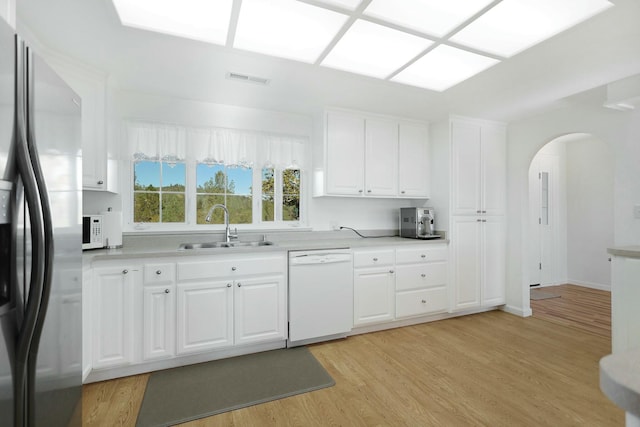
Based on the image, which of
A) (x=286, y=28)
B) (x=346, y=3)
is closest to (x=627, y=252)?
(x=346, y=3)

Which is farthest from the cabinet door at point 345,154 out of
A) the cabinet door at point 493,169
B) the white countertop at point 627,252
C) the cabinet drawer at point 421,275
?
the white countertop at point 627,252

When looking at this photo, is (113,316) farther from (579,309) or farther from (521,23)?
(579,309)

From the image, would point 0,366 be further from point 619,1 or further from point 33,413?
point 619,1

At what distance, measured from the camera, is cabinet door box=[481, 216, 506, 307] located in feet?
12.1

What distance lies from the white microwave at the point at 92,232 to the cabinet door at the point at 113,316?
33 cm

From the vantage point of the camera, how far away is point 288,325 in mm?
2729

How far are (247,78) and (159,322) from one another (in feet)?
6.72

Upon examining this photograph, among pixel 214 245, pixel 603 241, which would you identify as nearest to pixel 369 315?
pixel 214 245

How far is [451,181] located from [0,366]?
12.0 feet

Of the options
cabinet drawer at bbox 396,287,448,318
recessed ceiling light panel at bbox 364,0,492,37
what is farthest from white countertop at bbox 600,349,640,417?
cabinet drawer at bbox 396,287,448,318

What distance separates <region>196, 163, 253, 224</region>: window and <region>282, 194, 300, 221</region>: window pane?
370 mm

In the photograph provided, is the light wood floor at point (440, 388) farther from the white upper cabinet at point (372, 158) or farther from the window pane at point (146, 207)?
the white upper cabinet at point (372, 158)

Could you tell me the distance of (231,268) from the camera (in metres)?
2.52

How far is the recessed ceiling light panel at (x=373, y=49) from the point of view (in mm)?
1943
